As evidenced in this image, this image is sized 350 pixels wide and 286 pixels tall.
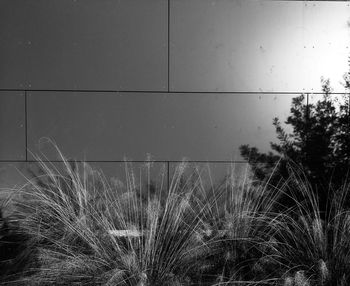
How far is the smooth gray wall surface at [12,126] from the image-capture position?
517cm

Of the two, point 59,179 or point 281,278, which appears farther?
point 59,179

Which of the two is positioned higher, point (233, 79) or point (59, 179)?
point (233, 79)

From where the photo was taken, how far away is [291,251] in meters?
3.76

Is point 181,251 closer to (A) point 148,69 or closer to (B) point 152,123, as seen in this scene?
(B) point 152,123

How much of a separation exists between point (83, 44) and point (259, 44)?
1942mm

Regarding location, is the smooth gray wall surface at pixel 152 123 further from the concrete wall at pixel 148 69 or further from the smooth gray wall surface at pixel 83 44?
the smooth gray wall surface at pixel 83 44

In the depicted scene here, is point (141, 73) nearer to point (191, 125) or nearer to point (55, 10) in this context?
point (191, 125)

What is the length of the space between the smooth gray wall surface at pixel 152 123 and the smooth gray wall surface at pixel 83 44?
0.58 feet

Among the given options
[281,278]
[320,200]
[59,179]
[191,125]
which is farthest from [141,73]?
[281,278]

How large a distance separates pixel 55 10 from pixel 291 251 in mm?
3501

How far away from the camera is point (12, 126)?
5.19 meters

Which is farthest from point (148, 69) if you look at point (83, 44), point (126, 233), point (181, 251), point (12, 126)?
point (181, 251)

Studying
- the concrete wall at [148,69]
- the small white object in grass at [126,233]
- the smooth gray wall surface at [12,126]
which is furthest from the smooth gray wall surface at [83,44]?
the small white object in grass at [126,233]

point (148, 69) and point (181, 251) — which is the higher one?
point (148, 69)
